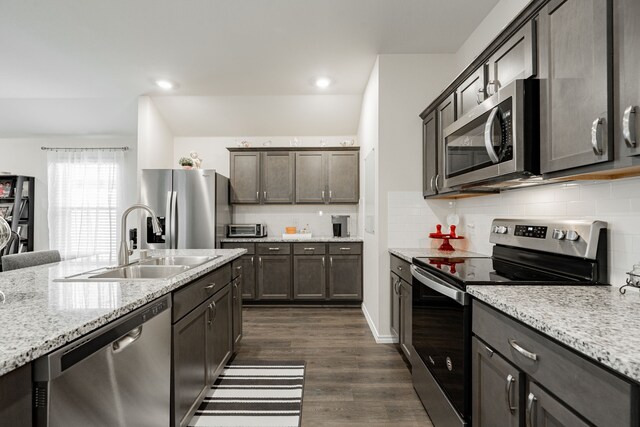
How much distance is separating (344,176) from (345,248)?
1073 millimetres

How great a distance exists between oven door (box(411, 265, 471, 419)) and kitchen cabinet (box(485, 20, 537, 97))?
112 centimetres

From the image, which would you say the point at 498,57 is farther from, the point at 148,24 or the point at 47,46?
the point at 47,46

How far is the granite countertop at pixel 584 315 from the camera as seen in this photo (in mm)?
712

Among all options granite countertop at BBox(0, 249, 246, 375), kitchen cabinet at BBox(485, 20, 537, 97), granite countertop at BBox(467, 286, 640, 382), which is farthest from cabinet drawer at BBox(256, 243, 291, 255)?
granite countertop at BBox(467, 286, 640, 382)

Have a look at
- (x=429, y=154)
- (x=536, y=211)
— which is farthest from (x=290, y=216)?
(x=536, y=211)

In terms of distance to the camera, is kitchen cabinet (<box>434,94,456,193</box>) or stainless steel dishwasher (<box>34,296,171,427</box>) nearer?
stainless steel dishwasher (<box>34,296,171,427</box>)

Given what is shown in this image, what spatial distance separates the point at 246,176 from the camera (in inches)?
186

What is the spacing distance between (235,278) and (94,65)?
2.93 m

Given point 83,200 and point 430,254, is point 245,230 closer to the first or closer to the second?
point 430,254

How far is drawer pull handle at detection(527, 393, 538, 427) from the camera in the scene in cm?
99

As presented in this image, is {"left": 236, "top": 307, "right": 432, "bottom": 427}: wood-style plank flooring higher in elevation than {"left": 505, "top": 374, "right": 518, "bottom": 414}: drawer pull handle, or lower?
lower

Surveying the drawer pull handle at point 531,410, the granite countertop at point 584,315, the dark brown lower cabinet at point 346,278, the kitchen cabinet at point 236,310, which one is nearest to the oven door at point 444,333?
the granite countertop at point 584,315

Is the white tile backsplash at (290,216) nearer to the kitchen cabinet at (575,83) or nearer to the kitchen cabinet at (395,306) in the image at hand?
the kitchen cabinet at (395,306)

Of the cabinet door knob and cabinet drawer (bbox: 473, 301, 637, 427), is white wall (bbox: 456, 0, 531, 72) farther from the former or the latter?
cabinet drawer (bbox: 473, 301, 637, 427)
